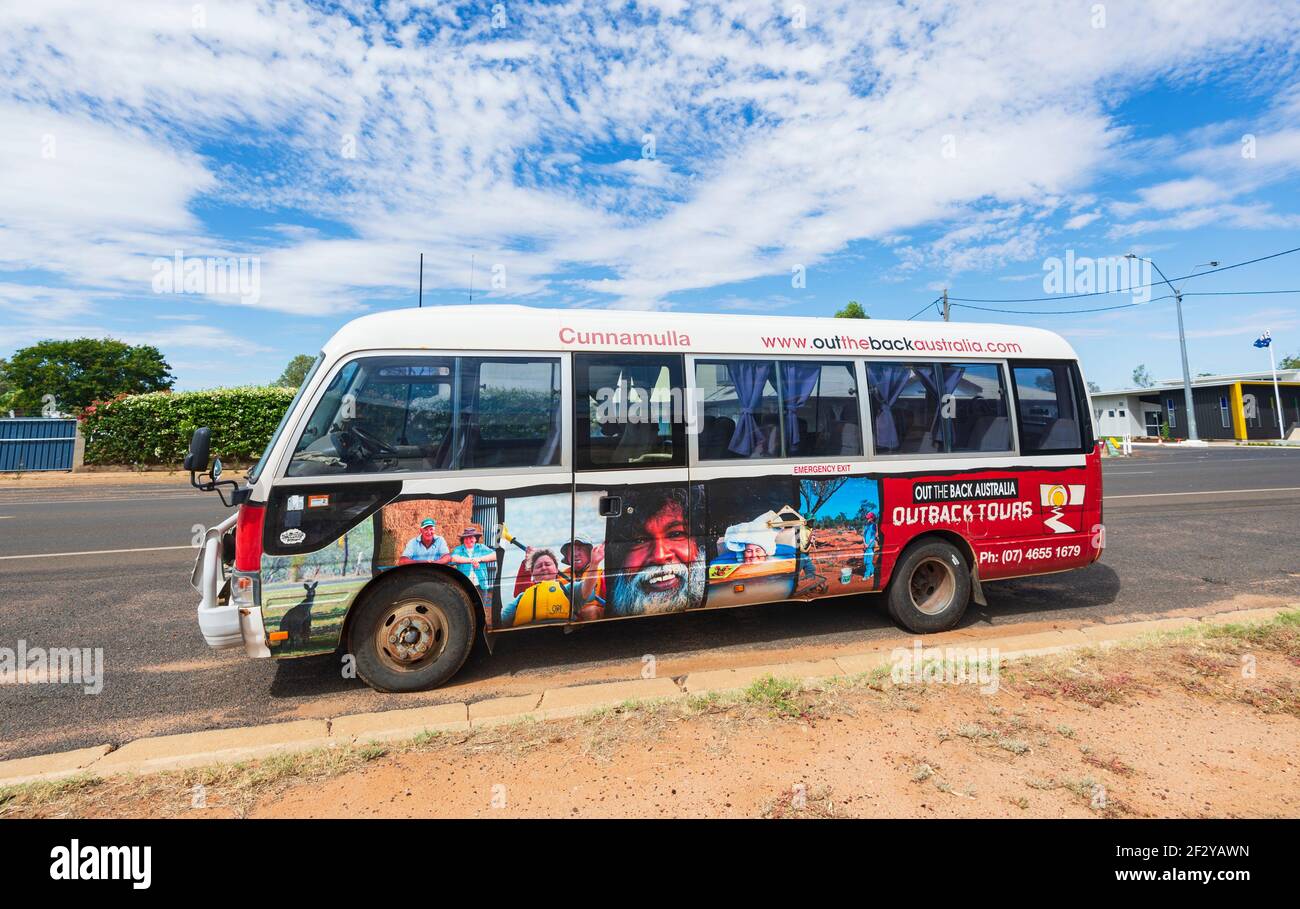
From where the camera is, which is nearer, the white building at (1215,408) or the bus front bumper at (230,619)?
the bus front bumper at (230,619)

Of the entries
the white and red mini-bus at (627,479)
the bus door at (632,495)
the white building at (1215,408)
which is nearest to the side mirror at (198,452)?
the white and red mini-bus at (627,479)

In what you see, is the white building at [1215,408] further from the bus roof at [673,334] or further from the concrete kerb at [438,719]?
the concrete kerb at [438,719]

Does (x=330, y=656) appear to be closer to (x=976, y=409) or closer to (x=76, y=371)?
(x=976, y=409)

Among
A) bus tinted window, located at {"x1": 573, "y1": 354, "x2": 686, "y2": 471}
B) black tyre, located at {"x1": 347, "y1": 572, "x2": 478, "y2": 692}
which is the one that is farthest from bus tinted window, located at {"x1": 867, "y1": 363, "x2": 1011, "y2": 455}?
black tyre, located at {"x1": 347, "y1": 572, "x2": 478, "y2": 692}

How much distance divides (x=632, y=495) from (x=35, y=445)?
1064 inches

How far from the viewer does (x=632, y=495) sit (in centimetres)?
471

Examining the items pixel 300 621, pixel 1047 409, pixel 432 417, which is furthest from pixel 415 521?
pixel 1047 409

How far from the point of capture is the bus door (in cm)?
462

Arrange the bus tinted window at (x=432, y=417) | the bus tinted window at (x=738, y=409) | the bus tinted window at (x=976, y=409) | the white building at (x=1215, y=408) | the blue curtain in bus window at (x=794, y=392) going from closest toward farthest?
1. the bus tinted window at (x=432, y=417)
2. the bus tinted window at (x=738, y=409)
3. the blue curtain in bus window at (x=794, y=392)
4. the bus tinted window at (x=976, y=409)
5. the white building at (x=1215, y=408)

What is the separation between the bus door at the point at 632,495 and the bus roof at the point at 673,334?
196mm

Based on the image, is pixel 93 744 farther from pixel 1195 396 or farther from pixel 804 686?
pixel 1195 396

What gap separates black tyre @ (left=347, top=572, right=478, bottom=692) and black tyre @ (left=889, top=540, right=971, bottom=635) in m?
3.55

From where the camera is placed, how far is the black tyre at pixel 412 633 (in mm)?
4266

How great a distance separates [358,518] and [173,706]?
1.79 m
